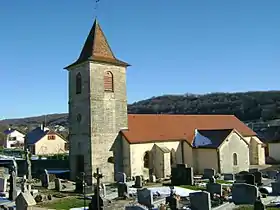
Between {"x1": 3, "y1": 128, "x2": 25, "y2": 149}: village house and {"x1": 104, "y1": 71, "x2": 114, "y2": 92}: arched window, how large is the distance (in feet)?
212

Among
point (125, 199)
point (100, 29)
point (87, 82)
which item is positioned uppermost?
point (100, 29)

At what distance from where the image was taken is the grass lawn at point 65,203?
19.5 metres

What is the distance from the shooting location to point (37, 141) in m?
67.8

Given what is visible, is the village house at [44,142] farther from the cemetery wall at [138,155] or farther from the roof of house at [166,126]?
the cemetery wall at [138,155]

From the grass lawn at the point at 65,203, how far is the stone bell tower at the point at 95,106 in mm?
6950

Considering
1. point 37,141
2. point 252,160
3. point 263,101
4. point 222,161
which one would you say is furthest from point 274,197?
point 263,101

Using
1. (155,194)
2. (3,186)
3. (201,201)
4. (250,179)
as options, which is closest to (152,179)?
(155,194)

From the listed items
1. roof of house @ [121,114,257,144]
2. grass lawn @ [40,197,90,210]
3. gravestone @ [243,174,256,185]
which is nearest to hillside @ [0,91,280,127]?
roof of house @ [121,114,257,144]

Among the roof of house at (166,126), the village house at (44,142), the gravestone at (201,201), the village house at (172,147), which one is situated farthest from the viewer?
the village house at (44,142)

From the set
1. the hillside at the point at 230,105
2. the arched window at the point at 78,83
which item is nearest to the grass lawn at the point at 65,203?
the arched window at the point at 78,83

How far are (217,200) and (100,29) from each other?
19.1 m

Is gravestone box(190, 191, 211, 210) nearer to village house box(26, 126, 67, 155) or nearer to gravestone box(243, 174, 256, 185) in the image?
gravestone box(243, 174, 256, 185)

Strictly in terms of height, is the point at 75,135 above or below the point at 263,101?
below

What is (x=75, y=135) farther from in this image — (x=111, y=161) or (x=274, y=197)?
(x=274, y=197)
